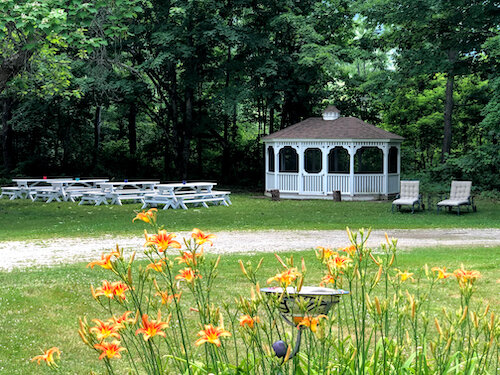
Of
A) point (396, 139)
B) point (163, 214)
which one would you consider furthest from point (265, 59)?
point (163, 214)

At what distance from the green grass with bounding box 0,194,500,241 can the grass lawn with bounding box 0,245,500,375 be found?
4.68 meters

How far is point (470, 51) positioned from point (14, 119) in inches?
860

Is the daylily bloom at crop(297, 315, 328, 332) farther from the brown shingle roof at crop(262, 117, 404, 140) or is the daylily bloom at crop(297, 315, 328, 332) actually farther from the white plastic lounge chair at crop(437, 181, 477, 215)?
the brown shingle roof at crop(262, 117, 404, 140)

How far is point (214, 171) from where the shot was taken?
32.8 m

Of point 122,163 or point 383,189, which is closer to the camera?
point 383,189

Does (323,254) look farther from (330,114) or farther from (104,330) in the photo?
(330,114)

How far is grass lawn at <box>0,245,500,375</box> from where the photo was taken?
5.59 meters

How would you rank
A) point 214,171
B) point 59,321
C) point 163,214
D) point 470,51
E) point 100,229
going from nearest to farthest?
1. point 59,321
2. point 100,229
3. point 163,214
4. point 470,51
5. point 214,171

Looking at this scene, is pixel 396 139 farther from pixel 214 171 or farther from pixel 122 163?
pixel 122 163

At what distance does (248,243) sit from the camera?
11938 millimetres

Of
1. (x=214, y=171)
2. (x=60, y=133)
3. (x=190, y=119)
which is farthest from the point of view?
(x=60, y=133)

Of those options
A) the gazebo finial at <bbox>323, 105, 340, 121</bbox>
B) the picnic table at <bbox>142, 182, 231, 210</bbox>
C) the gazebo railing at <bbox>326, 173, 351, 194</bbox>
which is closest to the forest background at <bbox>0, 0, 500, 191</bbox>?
the gazebo finial at <bbox>323, 105, 340, 121</bbox>

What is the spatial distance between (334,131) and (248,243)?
14081 mm

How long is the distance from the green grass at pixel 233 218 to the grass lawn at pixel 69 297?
468cm
